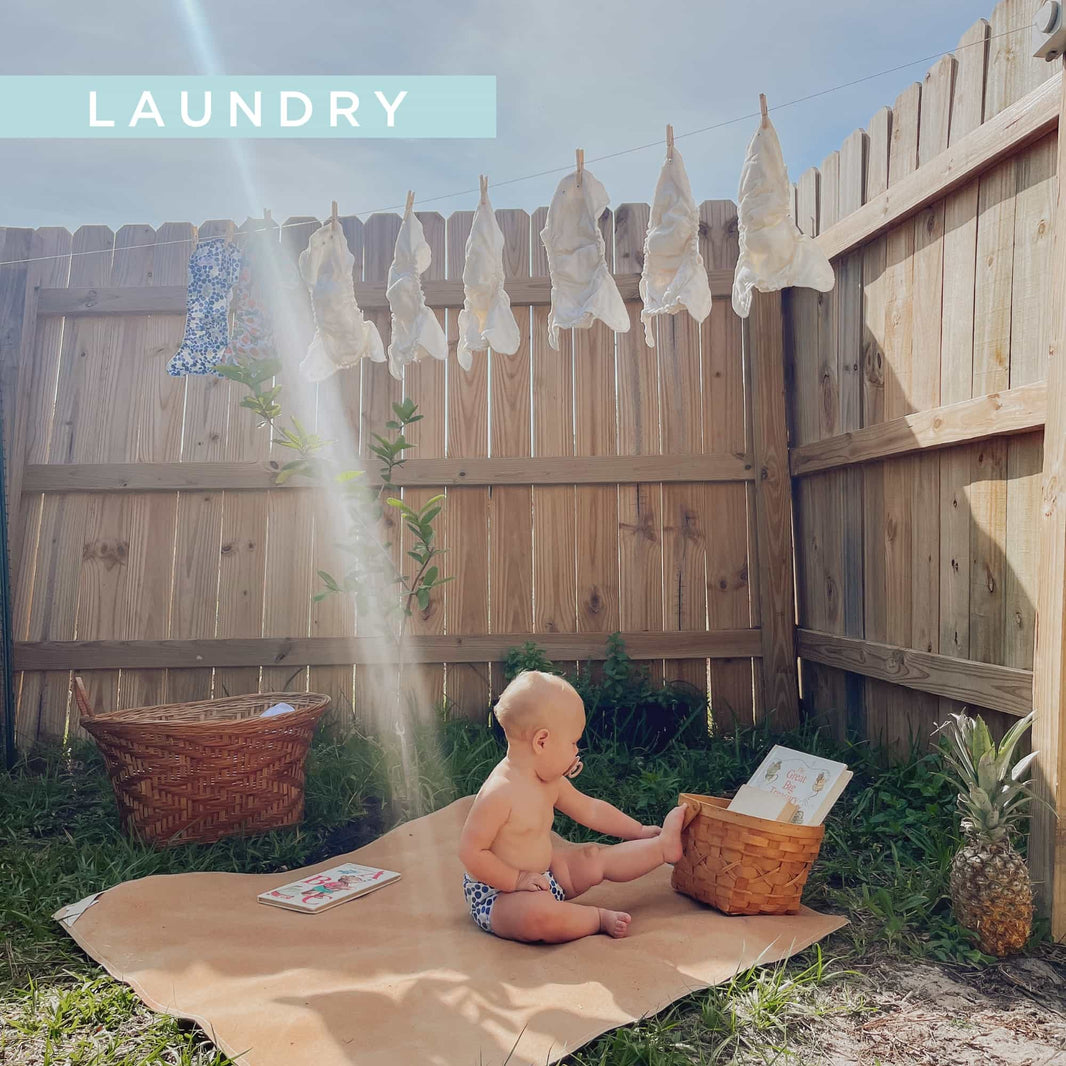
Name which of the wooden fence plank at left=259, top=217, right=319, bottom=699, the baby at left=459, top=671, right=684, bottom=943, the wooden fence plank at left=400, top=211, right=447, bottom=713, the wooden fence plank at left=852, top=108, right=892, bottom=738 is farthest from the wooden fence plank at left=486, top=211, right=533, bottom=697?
the baby at left=459, top=671, right=684, bottom=943

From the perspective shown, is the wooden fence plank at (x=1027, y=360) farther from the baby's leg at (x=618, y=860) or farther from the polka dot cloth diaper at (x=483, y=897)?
the polka dot cloth diaper at (x=483, y=897)

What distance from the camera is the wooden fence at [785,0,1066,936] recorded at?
98.0 inches

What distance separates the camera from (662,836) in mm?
2373

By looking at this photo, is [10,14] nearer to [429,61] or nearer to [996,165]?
[429,61]

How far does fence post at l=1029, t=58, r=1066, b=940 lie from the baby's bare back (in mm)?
1234

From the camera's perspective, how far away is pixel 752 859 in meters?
2.26

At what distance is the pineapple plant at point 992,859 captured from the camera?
2070mm

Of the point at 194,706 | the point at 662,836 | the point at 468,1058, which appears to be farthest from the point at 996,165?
the point at 194,706

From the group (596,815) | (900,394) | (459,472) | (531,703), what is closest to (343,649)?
(459,472)

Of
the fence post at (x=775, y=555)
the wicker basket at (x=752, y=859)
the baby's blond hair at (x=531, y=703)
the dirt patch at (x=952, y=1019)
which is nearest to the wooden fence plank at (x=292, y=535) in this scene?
the fence post at (x=775, y=555)

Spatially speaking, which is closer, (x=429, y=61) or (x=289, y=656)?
(x=429, y=61)

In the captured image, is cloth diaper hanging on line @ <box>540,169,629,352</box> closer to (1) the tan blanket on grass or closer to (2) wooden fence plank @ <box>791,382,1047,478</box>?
(2) wooden fence plank @ <box>791,382,1047,478</box>

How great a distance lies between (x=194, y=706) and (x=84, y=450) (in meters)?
1.55

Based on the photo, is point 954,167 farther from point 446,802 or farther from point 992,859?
point 446,802
